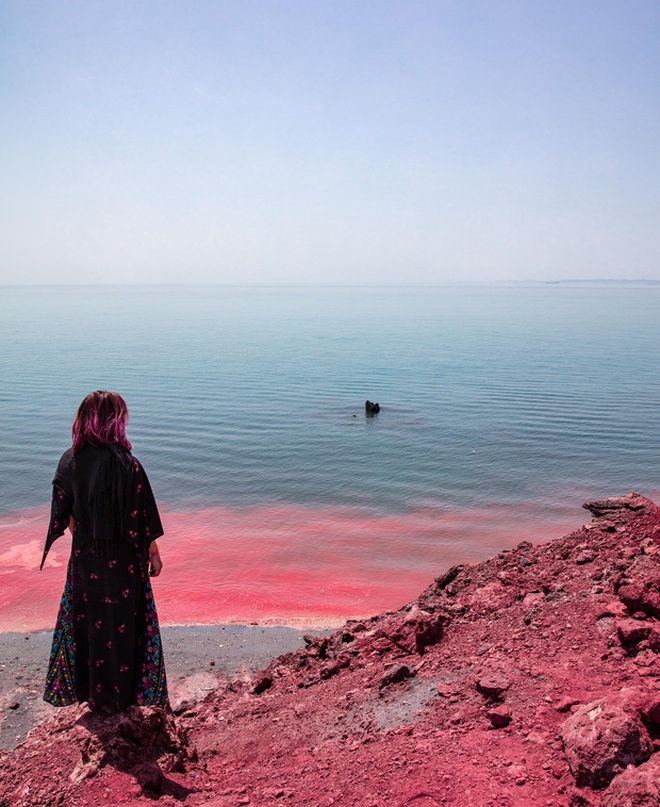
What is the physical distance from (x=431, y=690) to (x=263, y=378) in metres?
30.6

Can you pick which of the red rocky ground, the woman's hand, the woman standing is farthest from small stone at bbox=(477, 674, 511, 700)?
the woman's hand

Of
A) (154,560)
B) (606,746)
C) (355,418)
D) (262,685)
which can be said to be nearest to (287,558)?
(262,685)

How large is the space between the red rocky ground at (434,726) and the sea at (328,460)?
155 inches

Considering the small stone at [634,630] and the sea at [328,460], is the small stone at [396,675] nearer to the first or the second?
the small stone at [634,630]

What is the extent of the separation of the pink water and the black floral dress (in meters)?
5.16

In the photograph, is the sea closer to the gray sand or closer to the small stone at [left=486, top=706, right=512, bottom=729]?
the gray sand

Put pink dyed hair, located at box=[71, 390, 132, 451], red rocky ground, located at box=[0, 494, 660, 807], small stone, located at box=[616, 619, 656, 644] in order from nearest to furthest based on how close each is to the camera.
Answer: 1. red rocky ground, located at box=[0, 494, 660, 807]
2. pink dyed hair, located at box=[71, 390, 132, 451]
3. small stone, located at box=[616, 619, 656, 644]

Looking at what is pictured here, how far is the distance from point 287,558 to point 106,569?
332 inches

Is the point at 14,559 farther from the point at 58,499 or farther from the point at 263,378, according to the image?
the point at 263,378

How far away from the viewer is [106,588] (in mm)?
4828

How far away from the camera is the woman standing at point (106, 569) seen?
471cm

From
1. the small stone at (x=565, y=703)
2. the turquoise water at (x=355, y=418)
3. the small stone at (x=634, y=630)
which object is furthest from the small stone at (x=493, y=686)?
the turquoise water at (x=355, y=418)

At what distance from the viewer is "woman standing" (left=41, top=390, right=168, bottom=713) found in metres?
4.71

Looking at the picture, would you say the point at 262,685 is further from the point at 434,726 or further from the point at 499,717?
the point at 499,717
